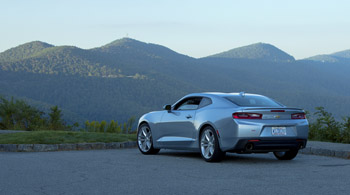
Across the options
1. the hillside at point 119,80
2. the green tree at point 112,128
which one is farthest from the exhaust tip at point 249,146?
the hillside at point 119,80

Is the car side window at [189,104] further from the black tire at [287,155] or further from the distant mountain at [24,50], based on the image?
the distant mountain at [24,50]

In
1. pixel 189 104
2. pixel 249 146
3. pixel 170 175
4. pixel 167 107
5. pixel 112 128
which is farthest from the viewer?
pixel 112 128

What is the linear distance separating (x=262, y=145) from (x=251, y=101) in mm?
1332

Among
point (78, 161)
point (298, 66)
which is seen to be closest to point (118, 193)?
point (78, 161)

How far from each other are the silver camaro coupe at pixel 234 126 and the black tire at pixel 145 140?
840 millimetres

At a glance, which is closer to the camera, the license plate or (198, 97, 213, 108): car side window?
the license plate

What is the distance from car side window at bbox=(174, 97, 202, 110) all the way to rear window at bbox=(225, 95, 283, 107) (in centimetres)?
93

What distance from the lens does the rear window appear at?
1177 cm

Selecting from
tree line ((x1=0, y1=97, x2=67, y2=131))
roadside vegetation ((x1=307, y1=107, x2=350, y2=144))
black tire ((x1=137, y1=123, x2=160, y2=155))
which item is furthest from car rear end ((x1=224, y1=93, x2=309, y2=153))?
tree line ((x1=0, y1=97, x2=67, y2=131))

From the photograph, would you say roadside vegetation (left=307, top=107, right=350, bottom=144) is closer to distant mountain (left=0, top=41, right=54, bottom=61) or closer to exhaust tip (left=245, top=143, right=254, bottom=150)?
exhaust tip (left=245, top=143, right=254, bottom=150)

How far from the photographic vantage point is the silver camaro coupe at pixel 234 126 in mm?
11016

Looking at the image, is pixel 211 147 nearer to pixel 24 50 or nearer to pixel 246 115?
pixel 246 115

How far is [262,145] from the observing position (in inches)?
433

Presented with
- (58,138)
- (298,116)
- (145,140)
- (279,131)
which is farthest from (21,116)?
(279,131)
